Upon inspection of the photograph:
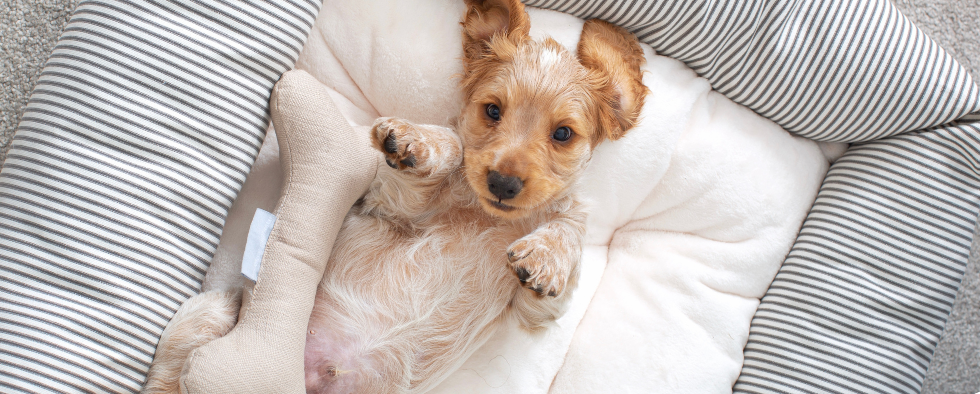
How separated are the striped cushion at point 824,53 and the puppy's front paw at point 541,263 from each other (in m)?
0.95

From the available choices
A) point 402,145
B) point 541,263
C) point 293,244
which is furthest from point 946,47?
point 293,244

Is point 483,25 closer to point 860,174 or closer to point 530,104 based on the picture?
point 530,104

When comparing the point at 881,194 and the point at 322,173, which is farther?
the point at 881,194

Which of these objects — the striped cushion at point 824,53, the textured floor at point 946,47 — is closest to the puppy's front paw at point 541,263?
the striped cushion at point 824,53

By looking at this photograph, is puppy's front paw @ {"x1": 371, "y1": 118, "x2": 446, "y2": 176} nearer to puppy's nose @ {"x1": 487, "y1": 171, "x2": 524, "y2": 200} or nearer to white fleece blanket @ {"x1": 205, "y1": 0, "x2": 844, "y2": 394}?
puppy's nose @ {"x1": 487, "y1": 171, "x2": 524, "y2": 200}

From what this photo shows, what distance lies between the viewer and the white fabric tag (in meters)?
1.70

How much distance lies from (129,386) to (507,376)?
48.1 inches

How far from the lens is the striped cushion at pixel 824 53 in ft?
6.59

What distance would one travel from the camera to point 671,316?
2.17m

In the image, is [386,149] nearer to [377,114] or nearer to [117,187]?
[377,114]

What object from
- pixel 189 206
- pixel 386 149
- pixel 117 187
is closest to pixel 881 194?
pixel 386 149

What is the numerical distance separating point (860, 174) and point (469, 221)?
62.8 inches

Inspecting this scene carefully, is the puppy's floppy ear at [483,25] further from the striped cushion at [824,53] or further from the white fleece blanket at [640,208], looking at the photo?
the striped cushion at [824,53]

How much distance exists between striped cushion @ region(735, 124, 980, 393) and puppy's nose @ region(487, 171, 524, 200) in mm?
1336
